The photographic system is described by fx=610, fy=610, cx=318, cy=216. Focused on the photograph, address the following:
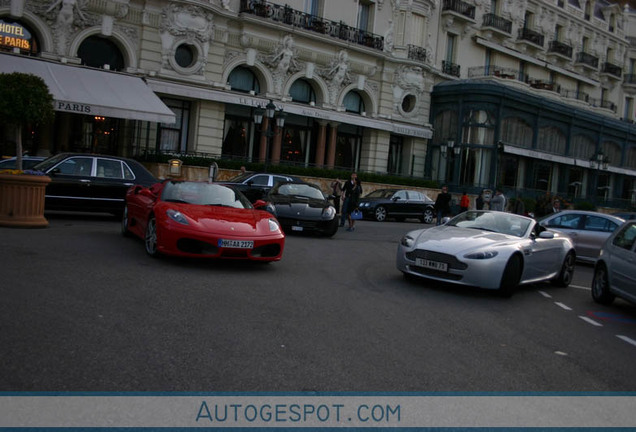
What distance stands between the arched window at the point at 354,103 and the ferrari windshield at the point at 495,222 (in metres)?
24.1

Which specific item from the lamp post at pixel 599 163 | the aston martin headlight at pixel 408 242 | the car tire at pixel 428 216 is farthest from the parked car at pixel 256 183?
the lamp post at pixel 599 163

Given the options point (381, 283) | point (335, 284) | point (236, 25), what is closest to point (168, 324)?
point (335, 284)

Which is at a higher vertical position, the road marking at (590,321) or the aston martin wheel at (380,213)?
the aston martin wheel at (380,213)

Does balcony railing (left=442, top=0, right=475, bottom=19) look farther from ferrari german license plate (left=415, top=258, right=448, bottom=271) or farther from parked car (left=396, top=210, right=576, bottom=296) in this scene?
ferrari german license plate (left=415, top=258, right=448, bottom=271)

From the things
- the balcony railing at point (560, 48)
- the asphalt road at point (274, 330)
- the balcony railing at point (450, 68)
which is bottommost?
the asphalt road at point (274, 330)

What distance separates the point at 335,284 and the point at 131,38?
20.8 meters

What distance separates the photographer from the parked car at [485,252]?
28.7ft

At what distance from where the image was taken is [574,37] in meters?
46.3

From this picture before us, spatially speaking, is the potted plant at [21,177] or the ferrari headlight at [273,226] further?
the potted plant at [21,177]

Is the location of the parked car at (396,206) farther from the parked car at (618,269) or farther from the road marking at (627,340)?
the road marking at (627,340)

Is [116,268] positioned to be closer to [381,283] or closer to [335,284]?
[335,284]

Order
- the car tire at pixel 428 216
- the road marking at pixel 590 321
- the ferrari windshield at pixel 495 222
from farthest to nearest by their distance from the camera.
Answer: the car tire at pixel 428 216 < the ferrari windshield at pixel 495 222 < the road marking at pixel 590 321

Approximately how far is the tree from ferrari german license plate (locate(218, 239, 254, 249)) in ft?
18.4

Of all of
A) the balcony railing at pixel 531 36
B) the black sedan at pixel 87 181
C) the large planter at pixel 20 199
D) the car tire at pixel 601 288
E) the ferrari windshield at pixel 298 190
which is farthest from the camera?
the balcony railing at pixel 531 36
